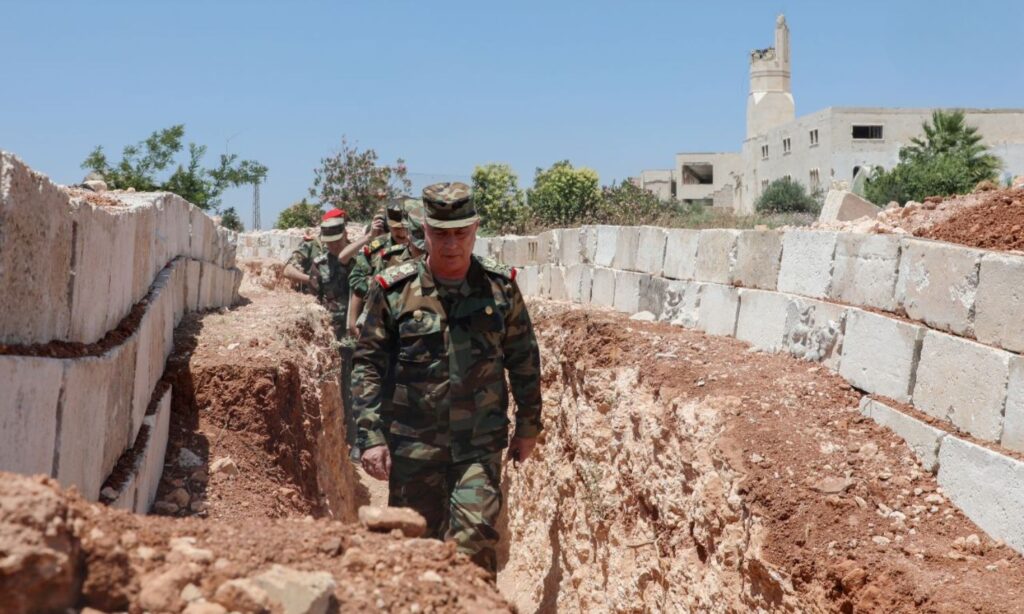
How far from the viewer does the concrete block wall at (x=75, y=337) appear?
8.81 feet

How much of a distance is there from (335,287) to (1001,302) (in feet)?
25.2

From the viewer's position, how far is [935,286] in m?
5.32

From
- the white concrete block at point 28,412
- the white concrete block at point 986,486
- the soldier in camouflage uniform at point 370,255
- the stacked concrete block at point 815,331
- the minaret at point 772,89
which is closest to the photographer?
the white concrete block at point 28,412

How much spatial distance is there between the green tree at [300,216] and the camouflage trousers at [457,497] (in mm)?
27966

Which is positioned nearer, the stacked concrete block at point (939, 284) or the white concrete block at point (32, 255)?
the white concrete block at point (32, 255)

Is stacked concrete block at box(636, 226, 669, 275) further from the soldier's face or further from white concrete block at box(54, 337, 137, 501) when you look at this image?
white concrete block at box(54, 337, 137, 501)

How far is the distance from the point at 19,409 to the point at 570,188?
35.5m

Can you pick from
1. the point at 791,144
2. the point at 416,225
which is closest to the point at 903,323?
the point at 416,225

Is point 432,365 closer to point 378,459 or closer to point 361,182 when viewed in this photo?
point 378,459

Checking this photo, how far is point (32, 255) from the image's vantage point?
2.92 metres

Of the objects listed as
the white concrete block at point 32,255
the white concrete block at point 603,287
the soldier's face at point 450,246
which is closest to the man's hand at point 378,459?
the soldier's face at point 450,246

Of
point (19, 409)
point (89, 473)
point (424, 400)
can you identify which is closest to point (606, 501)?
point (424, 400)

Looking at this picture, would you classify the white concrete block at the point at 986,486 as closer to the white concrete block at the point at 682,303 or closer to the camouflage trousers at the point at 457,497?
the camouflage trousers at the point at 457,497

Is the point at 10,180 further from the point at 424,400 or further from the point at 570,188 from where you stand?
the point at 570,188
